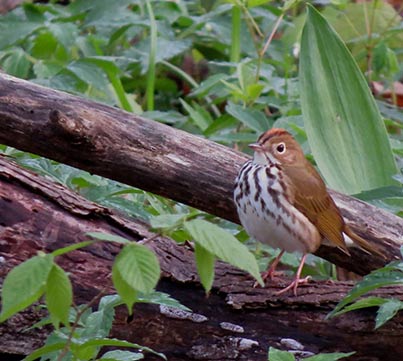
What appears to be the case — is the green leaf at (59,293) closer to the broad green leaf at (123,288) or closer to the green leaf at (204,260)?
the broad green leaf at (123,288)

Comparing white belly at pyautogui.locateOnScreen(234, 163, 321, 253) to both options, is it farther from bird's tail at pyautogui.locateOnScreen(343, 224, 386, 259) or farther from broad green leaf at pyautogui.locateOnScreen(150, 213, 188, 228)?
broad green leaf at pyautogui.locateOnScreen(150, 213, 188, 228)

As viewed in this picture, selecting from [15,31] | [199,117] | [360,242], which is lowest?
[199,117]

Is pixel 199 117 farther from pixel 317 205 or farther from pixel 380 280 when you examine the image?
pixel 380 280

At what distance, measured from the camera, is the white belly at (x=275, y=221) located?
284cm

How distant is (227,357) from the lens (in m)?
2.57

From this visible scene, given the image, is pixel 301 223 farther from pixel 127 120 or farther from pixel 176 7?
pixel 176 7

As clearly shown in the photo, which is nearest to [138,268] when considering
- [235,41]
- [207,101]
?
[235,41]

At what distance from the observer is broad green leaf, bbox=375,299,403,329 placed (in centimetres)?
230

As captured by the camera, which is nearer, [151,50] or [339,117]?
[339,117]

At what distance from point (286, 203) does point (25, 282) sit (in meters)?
1.38

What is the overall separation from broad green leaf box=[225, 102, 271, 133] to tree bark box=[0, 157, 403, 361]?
1.06m

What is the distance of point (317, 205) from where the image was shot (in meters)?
2.87

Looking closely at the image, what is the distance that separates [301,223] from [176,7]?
226cm

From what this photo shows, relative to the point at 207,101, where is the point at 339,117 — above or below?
above
